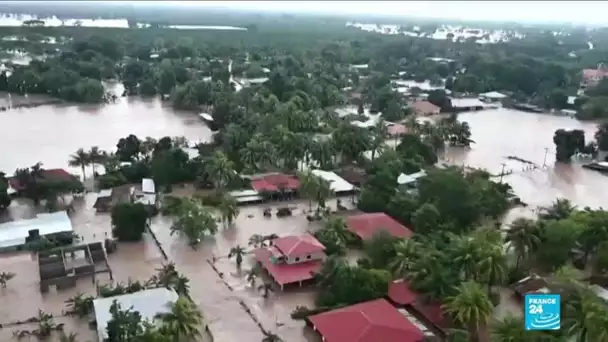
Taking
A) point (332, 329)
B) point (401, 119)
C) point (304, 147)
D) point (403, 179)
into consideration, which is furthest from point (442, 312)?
point (401, 119)

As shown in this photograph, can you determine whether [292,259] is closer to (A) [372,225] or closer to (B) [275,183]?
(A) [372,225]

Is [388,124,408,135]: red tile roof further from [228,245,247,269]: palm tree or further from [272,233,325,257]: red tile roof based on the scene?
[228,245,247,269]: palm tree

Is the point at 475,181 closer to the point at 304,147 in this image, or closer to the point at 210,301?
the point at 304,147

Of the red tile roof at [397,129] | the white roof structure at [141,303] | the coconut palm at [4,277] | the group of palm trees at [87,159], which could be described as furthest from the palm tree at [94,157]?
the red tile roof at [397,129]

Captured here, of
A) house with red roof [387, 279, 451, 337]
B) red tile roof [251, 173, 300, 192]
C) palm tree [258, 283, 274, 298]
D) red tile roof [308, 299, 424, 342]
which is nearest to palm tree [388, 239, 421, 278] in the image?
house with red roof [387, 279, 451, 337]

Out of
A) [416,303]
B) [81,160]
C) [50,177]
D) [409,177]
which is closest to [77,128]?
[81,160]
